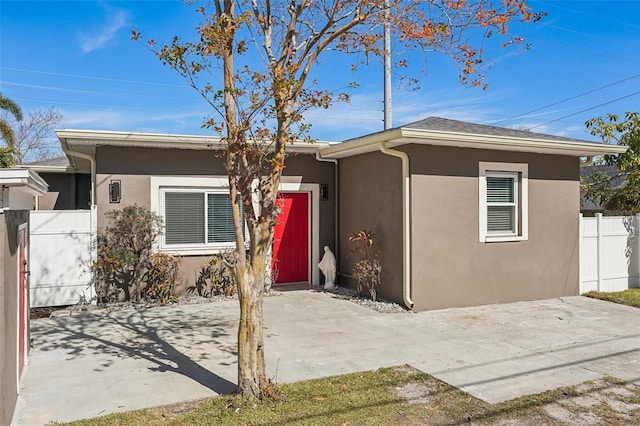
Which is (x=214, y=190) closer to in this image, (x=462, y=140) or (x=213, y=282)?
(x=213, y=282)

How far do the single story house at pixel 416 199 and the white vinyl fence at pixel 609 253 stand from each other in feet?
1.08

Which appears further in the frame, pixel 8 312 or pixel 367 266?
pixel 367 266

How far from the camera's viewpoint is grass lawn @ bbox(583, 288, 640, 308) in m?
8.70

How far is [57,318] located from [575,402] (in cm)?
707

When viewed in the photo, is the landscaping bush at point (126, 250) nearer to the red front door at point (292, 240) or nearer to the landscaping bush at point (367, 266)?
the red front door at point (292, 240)

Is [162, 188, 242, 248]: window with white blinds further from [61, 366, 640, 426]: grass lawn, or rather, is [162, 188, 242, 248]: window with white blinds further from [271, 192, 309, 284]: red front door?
[61, 366, 640, 426]: grass lawn

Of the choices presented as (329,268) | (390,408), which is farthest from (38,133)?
(390,408)

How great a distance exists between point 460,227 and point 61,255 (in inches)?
269

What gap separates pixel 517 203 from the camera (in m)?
8.93

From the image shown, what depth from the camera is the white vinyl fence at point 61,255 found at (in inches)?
314

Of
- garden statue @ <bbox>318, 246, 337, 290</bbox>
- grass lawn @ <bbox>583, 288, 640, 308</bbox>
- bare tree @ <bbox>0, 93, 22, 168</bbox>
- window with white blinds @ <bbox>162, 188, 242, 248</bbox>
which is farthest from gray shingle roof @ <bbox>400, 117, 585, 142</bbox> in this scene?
bare tree @ <bbox>0, 93, 22, 168</bbox>

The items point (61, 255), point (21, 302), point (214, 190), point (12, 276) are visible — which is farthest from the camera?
point (214, 190)

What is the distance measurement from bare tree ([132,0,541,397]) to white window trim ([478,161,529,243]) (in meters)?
3.74

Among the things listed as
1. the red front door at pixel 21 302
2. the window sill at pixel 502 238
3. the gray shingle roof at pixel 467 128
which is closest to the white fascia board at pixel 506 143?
the gray shingle roof at pixel 467 128
